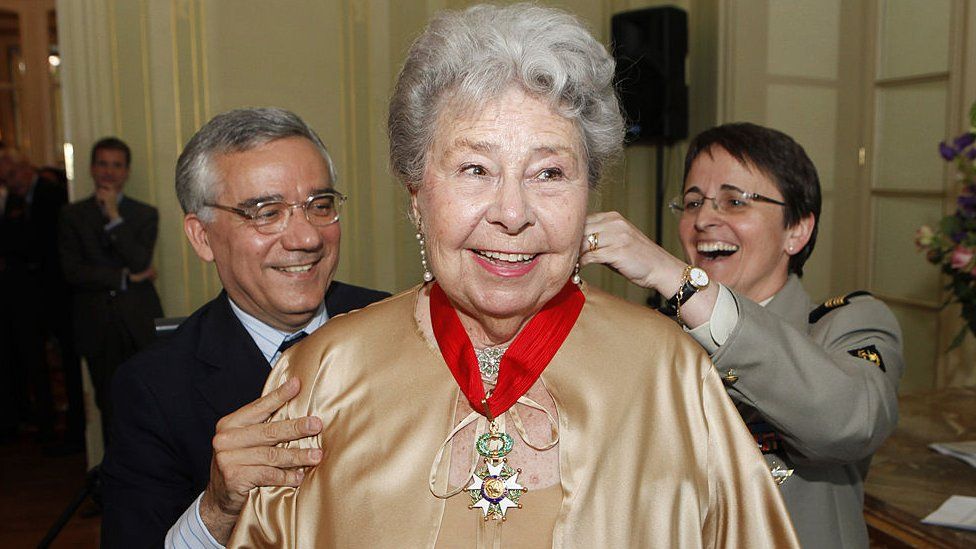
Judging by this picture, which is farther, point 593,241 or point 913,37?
point 913,37

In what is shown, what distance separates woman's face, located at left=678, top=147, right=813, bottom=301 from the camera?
183 cm

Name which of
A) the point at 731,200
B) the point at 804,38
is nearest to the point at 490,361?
the point at 731,200

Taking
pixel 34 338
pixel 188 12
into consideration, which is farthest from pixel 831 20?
pixel 34 338

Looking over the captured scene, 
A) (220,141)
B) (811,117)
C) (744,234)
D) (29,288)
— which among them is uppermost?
(811,117)

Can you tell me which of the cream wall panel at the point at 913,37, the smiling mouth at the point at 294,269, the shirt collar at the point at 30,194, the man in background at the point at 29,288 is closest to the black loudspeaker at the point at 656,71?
the cream wall panel at the point at 913,37

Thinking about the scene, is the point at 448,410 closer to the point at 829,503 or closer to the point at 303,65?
the point at 829,503

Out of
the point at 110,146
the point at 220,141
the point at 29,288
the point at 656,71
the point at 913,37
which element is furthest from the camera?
the point at 29,288

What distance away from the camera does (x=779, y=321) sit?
4.68 feet

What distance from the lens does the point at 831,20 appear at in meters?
4.43

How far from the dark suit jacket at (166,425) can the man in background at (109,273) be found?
2928 millimetres

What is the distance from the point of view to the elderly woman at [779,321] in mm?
1385

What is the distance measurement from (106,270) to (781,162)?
3.82m

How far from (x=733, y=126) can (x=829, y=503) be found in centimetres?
85

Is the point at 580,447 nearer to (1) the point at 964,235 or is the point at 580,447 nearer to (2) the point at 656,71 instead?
(1) the point at 964,235
